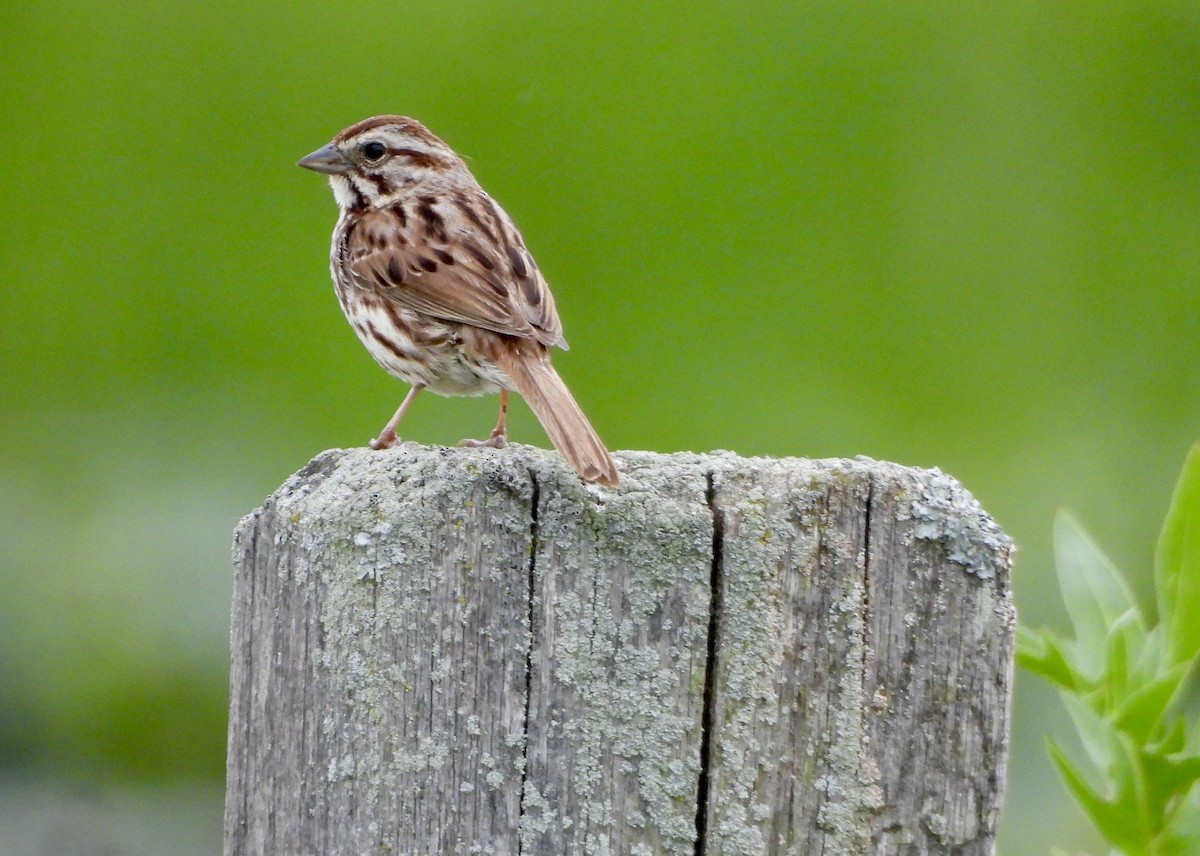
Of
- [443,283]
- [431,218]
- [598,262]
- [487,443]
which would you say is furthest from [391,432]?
[598,262]

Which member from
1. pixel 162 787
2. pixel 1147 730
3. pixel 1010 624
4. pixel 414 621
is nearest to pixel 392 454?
pixel 414 621

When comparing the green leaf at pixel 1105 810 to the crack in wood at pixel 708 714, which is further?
the green leaf at pixel 1105 810

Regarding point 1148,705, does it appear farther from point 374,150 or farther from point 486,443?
point 374,150

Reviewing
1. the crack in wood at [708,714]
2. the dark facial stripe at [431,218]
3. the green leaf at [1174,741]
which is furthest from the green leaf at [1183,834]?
the dark facial stripe at [431,218]

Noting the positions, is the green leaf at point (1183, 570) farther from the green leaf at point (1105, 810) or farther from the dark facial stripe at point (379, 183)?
the dark facial stripe at point (379, 183)

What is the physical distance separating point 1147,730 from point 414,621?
1.07 meters

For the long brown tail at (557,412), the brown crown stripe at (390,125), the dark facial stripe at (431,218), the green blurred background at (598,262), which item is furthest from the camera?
the green blurred background at (598,262)

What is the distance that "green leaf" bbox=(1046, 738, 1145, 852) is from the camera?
2.26m

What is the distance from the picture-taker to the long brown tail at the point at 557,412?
210cm

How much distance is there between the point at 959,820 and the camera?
200cm

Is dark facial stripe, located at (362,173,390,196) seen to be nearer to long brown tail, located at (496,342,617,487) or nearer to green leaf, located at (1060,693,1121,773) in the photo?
long brown tail, located at (496,342,617,487)

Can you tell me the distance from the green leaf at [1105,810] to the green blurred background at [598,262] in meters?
3.17

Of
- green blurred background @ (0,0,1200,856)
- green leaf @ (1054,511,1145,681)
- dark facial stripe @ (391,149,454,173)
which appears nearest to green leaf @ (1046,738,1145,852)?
green leaf @ (1054,511,1145,681)

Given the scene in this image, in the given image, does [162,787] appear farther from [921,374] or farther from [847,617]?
[847,617]
